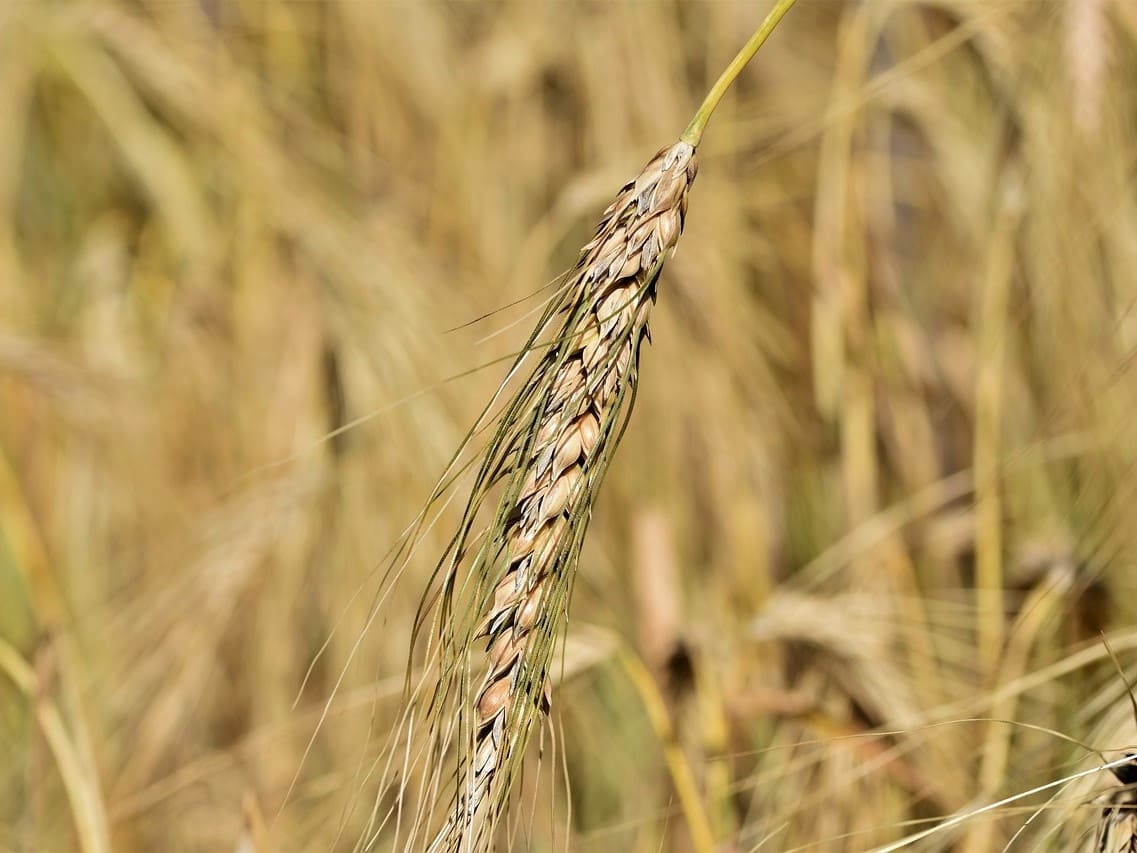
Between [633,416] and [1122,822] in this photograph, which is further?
[633,416]

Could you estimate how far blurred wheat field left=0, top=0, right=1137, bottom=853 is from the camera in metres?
0.65

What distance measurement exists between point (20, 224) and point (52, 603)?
0.52 meters

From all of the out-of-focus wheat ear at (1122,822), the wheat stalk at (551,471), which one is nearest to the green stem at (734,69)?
the wheat stalk at (551,471)

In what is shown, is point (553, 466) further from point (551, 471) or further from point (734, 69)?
point (734, 69)

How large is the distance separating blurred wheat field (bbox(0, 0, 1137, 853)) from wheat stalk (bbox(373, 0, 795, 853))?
0.20 meters

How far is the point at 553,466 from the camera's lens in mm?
346

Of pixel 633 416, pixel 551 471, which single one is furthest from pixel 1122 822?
pixel 633 416

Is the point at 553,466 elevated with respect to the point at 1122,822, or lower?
elevated

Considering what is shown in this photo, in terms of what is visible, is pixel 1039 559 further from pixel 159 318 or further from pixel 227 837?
pixel 159 318

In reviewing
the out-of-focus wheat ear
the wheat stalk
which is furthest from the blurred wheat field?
the wheat stalk

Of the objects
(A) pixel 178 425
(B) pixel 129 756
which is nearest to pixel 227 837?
(B) pixel 129 756

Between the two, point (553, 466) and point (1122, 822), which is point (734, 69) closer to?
point (553, 466)

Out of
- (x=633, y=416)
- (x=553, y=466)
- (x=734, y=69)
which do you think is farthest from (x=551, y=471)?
(x=633, y=416)

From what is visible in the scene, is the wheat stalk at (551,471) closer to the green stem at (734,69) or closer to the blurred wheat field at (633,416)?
the green stem at (734,69)
